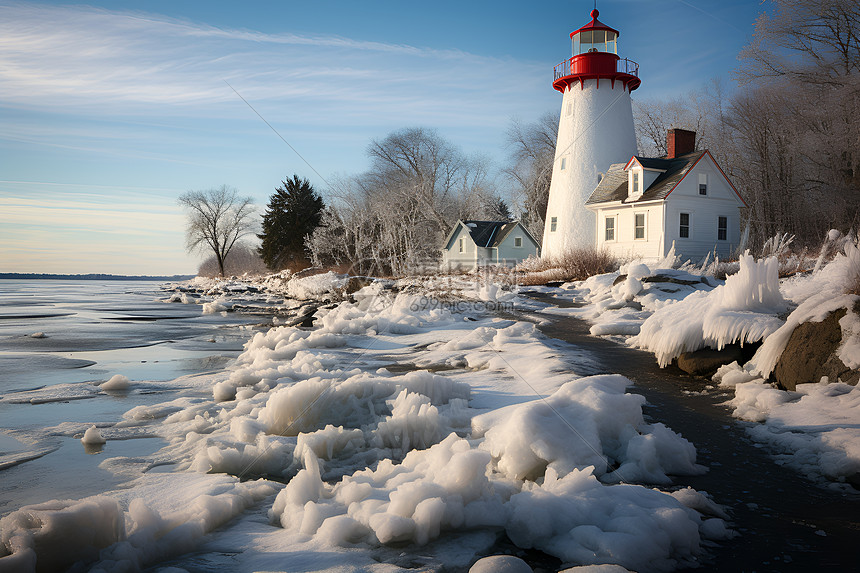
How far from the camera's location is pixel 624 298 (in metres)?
11.8

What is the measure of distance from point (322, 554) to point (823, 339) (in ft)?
16.8

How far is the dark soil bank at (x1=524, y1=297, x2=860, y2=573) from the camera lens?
2518mm

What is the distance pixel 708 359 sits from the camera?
6.11 metres

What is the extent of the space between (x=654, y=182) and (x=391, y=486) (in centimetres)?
2416

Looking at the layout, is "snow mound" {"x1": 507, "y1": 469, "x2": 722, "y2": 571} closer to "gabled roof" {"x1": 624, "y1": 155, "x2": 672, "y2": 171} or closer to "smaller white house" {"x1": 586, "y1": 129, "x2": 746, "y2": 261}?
"smaller white house" {"x1": 586, "y1": 129, "x2": 746, "y2": 261}

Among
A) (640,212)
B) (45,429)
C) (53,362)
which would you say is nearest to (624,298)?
(45,429)

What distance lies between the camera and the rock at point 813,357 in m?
4.80

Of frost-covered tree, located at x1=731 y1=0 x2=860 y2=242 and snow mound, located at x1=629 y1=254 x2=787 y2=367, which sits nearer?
snow mound, located at x1=629 y1=254 x2=787 y2=367

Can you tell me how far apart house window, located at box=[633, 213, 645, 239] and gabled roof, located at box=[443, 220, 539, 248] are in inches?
624

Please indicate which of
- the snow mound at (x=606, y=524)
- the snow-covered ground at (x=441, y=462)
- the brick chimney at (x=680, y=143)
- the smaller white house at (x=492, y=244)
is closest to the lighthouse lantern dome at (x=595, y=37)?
the brick chimney at (x=680, y=143)

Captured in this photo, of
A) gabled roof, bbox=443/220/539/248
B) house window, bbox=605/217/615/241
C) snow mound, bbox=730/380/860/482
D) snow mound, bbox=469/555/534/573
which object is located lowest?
snow mound, bbox=469/555/534/573

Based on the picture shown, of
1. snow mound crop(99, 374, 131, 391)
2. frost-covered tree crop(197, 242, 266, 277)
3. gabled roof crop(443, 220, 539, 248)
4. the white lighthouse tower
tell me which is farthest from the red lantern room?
frost-covered tree crop(197, 242, 266, 277)

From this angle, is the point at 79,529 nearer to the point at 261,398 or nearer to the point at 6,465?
the point at 6,465

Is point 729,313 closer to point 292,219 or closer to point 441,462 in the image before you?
point 441,462
